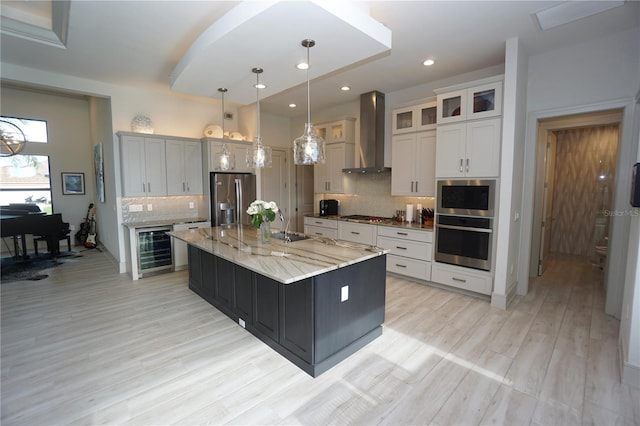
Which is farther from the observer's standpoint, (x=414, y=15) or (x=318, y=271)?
(x=414, y=15)

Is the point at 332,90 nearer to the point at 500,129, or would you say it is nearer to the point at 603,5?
the point at 500,129

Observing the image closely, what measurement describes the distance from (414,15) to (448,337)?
303 cm

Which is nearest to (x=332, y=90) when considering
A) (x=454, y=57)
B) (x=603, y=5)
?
(x=454, y=57)

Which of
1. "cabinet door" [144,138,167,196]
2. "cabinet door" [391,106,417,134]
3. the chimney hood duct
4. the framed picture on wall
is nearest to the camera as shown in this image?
"cabinet door" [391,106,417,134]

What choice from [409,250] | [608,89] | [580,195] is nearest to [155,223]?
[409,250]

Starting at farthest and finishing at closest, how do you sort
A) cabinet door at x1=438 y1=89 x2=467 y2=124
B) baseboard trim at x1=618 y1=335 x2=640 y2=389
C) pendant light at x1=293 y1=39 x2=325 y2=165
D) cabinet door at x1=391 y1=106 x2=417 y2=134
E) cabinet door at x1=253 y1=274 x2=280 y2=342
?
cabinet door at x1=391 y1=106 x2=417 y2=134, cabinet door at x1=438 y1=89 x2=467 y2=124, pendant light at x1=293 y1=39 x2=325 y2=165, cabinet door at x1=253 y1=274 x2=280 y2=342, baseboard trim at x1=618 y1=335 x2=640 y2=389

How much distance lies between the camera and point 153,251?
4672 millimetres

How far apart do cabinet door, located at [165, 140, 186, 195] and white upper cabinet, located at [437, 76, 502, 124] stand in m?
4.19

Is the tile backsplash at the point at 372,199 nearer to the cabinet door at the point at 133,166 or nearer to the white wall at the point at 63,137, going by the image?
the cabinet door at the point at 133,166

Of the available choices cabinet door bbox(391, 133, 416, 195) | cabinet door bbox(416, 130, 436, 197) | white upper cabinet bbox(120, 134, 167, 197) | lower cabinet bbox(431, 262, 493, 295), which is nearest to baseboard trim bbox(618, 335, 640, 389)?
lower cabinet bbox(431, 262, 493, 295)

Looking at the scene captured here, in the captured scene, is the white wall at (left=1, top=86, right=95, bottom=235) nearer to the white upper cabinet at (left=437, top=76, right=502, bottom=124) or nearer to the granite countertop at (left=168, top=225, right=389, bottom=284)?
the granite countertop at (left=168, top=225, right=389, bottom=284)

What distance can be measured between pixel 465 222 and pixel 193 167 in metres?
4.50

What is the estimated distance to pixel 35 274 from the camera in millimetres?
4723

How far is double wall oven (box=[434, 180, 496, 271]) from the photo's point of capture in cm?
353
